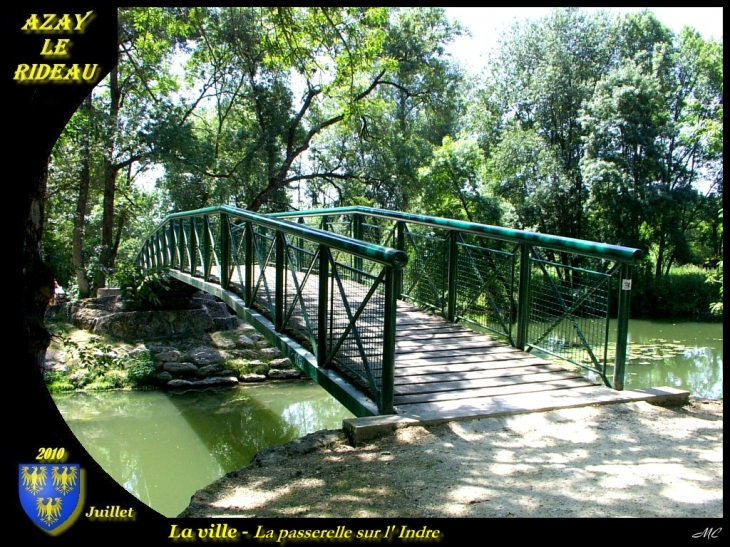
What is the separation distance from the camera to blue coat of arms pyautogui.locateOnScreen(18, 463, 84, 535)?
10.3 ft

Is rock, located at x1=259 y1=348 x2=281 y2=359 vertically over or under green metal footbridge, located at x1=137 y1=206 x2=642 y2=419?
under

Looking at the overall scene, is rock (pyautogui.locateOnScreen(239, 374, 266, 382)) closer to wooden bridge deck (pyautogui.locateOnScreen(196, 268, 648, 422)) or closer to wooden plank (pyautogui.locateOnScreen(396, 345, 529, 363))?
wooden bridge deck (pyautogui.locateOnScreen(196, 268, 648, 422))

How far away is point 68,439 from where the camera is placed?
3496 millimetres

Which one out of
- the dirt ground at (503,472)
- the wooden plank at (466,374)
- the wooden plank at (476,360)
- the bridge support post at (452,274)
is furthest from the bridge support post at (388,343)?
the bridge support post at (452,274)

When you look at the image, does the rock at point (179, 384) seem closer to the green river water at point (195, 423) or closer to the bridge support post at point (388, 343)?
the green river water at point (195, 423)

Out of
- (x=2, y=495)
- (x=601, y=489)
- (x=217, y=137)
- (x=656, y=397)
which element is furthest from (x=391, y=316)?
(x=217, y=137)

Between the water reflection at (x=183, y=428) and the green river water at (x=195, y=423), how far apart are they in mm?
13

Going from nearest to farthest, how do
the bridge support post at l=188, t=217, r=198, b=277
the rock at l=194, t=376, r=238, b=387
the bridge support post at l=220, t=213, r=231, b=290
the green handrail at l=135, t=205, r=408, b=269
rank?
the green handrail at l=135, t=205, r=408, b=269, the bridge support post at l=220, t=213, r=231, b=290, the bridge support post at l=188, t=217, r=198, b=277, the rock at l=194, t=376, r=238, b=387

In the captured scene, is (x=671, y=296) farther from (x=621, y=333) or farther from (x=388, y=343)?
(x=388, y=343)

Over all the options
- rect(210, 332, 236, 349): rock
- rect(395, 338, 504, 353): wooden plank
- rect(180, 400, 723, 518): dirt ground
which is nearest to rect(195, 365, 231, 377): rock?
rect(210, 332, 236, 349): rock

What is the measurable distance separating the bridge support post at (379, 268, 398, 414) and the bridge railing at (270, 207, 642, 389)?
0.25ft

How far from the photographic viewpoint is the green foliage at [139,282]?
26.0 ft

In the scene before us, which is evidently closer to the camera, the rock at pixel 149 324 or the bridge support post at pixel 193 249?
the bridge support post at pixel 193 249

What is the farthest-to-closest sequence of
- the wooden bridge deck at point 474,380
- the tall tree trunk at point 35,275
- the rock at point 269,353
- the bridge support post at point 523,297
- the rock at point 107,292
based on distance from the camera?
1. the rock at point 107,292
2. the rock at point 269,353
3. the bridge support post at point 523,297
4. the wooden bridge deck at point 474,380
5. the tall tree trunk at point 35,275
